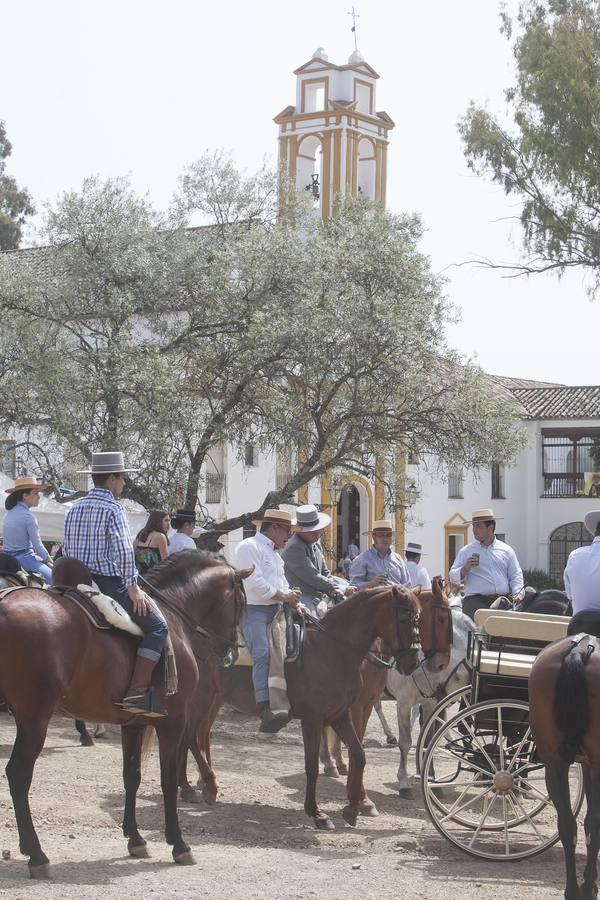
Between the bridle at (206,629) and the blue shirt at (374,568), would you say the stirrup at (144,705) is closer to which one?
the bridle at (206,629)

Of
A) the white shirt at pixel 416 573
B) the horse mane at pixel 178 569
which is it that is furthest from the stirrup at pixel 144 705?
the white shirt at pixel 416 573

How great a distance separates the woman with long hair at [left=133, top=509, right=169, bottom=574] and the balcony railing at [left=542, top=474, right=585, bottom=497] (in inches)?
1826

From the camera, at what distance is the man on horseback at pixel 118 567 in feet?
26.8

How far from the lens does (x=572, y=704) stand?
7332 mm

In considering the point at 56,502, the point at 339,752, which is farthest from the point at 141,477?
A: the point at 339,752

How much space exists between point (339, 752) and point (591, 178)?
903 cm

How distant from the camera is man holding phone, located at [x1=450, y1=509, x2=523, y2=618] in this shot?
43.6 ft

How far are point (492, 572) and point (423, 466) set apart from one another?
31.3 meters

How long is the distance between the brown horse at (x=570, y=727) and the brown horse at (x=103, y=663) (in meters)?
2.39

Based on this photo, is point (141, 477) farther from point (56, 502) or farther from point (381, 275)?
point (381, 275)

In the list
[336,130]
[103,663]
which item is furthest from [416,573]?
[336,130]

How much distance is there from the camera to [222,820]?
988 cm

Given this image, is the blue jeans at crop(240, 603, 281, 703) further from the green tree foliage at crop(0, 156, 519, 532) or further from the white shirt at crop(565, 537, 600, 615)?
the green tree foliage at crop(0, 156, 519, 532)

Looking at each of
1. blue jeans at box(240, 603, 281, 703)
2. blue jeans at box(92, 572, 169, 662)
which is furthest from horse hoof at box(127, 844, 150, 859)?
blue jeans at box(240, 603, 281, 703)
